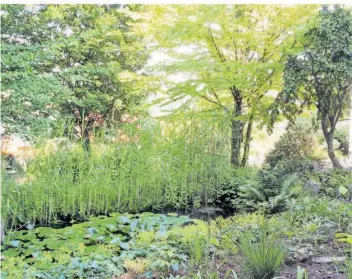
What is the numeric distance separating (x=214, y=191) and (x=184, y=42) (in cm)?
122

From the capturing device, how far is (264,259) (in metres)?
2.00

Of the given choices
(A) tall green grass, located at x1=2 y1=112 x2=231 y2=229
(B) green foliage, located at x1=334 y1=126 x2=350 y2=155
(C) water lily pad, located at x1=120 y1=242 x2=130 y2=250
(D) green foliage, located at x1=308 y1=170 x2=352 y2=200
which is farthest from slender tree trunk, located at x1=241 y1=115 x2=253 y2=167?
(C) water lily pad, located at x1=120 y1=242 x2=130 y2=250

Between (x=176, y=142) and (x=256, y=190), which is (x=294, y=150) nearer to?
(x=256, y=190)

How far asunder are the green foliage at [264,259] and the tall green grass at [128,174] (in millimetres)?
853

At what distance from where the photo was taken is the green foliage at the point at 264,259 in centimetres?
200

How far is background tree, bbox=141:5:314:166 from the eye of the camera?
9.93 ft

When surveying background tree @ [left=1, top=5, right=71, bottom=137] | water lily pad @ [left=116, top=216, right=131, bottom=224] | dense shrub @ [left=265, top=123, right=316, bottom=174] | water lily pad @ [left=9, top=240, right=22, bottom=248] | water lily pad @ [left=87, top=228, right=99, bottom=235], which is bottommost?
water lily pad @ [left=9, top=240, right=22, bottom=248]

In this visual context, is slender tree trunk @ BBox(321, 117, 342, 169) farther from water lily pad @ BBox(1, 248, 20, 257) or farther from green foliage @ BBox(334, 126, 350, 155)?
water lily pad @ BBox(1, 248, 20, 257)

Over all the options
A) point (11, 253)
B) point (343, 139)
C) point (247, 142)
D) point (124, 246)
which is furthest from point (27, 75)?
point (343, 139)

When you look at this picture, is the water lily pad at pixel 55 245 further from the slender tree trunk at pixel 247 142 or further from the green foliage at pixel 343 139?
the green foliage at pixel 343 139

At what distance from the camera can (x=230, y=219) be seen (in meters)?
2.79

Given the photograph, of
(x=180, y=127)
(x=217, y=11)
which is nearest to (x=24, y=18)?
(x=180, y=127)

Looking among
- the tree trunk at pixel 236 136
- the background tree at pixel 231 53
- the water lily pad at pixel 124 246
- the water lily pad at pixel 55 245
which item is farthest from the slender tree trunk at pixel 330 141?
the water lily pad at pixel 55 245

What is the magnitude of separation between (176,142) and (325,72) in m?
1.49
